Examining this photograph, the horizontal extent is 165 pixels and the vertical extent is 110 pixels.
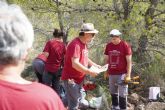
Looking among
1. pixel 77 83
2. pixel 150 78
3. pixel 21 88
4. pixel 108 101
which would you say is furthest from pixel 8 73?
pixel 150 78

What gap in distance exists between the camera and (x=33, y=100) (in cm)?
220

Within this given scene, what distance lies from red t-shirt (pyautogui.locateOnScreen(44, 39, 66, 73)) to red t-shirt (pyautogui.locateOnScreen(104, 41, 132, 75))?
842mm

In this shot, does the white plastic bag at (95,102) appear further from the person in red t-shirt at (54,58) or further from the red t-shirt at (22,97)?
the red t-shirt at (22,97)

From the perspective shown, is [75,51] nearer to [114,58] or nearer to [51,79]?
[114,58]

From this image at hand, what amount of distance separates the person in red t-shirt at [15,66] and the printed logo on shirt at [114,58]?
5066 millimetres

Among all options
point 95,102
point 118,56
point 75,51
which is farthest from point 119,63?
point 75,51

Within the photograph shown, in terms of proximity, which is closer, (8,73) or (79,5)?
(8,73)

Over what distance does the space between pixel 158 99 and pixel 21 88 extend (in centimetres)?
652

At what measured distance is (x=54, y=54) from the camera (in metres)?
7.72

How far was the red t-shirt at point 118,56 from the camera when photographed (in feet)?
23.6

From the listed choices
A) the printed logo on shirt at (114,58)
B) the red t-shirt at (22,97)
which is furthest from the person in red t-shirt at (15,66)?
the printed logo on shirt at (114,58)

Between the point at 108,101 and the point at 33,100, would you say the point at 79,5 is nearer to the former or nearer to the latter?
the point at 108,101

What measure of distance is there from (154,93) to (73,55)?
3124 mm

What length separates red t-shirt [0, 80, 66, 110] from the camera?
2174mm
